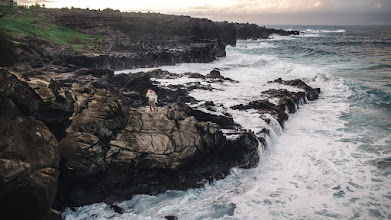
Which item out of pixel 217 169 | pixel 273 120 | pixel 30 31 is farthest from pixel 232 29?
pixel 217 169

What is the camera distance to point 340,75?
31.2m

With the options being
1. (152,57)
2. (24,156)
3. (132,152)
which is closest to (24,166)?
(24,156)

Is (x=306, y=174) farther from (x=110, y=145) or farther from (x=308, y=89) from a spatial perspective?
(x=308, y=89)

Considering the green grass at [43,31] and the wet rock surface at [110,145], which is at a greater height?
the green grass at [43,31]

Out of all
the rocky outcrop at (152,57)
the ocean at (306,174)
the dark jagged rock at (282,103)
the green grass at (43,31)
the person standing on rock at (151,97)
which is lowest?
the ocean at (306,174)

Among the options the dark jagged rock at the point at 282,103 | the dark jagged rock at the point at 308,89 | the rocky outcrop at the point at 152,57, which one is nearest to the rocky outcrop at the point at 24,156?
the dark jagged rock at the point at 282,103

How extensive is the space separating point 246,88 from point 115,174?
16643mm

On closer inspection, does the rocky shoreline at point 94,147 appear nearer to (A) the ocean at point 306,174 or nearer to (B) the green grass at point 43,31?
(A) the ocean at point 306,174

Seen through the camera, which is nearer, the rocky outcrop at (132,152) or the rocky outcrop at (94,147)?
the rocky outcrop at (94,147)

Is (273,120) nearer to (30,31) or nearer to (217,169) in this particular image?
(217,169)

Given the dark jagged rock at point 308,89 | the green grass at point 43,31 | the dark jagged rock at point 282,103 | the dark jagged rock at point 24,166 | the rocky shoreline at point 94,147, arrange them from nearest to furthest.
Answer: the dark jagged rock at point 24,166, the rocky shoreline at point 94,147, the dark jagged rock at point 282,103, the dark jagged rock at point 308,89, the green grass at point 43,31

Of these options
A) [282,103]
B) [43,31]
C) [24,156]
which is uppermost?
[43,31]

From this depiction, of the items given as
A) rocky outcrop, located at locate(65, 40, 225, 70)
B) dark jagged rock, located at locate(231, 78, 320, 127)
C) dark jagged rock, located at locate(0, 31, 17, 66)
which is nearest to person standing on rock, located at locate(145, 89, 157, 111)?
dark jagged rock, located at locate(231, 78, 320, 127)

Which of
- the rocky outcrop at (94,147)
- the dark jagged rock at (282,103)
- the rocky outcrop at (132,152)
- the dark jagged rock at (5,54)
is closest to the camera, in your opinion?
the rocky outcrop at (94,147)
